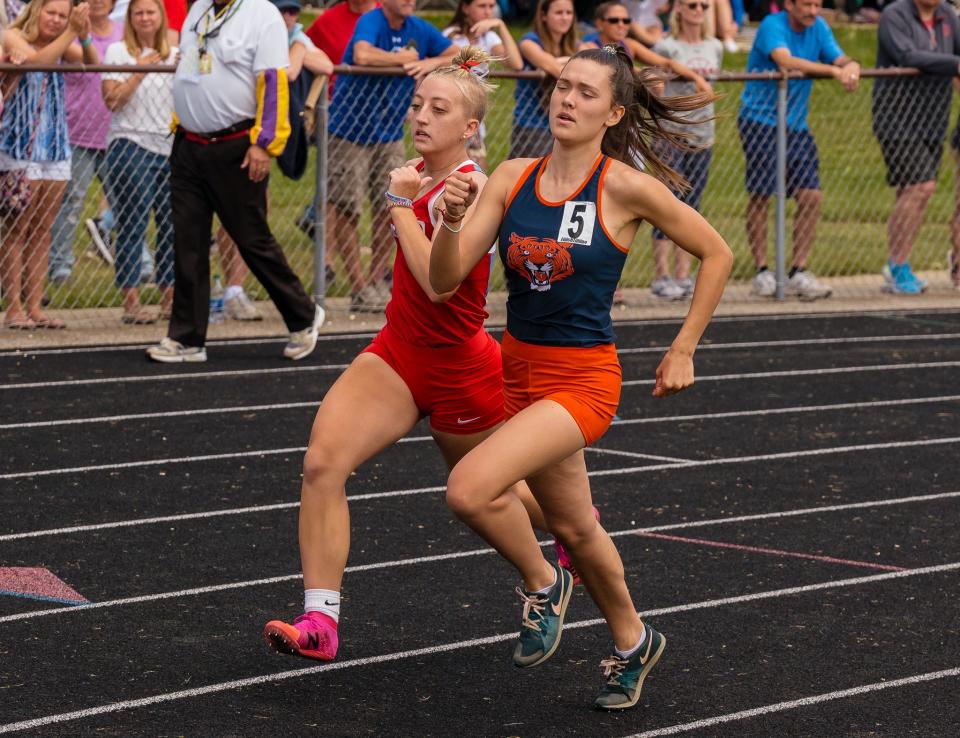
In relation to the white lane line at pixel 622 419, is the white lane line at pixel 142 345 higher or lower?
lower

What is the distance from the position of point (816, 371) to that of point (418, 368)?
593cm

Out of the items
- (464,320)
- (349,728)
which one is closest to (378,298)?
(464,320)

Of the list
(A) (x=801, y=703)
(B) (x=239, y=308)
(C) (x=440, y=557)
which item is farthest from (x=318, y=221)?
(A) (x=801, y=703)

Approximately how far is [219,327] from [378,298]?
3.78 ft

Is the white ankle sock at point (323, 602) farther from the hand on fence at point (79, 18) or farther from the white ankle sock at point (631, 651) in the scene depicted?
the hand on fence at point (79, 18)

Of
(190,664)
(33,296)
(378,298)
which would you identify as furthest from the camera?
(378,298)

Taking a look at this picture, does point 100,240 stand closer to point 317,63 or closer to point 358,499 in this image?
point 317,63

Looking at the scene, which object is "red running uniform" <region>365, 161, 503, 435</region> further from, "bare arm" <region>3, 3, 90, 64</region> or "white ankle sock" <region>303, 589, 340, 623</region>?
"bare arm" <region>3, 3, 90, 64</region>

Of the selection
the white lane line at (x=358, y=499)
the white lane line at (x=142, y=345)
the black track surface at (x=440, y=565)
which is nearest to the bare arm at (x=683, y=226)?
the black track surface at (x=440, y=565)

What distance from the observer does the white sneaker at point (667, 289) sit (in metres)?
13.3

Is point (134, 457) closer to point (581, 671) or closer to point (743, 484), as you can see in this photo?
point (743, 484)

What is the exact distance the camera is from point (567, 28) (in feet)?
40.3

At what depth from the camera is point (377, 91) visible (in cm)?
1180

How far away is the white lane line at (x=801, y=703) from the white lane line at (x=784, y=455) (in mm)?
2804
